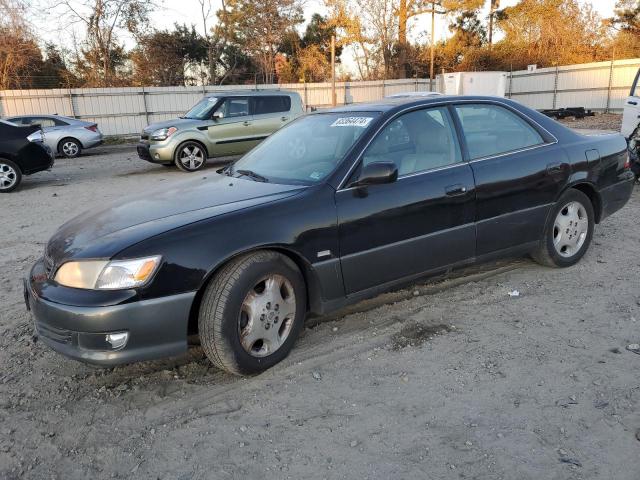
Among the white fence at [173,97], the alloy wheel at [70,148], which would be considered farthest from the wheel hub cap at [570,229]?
the white fence at [173,97]

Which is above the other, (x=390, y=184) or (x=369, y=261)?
(x=390, y=184)

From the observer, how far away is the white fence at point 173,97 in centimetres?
2072

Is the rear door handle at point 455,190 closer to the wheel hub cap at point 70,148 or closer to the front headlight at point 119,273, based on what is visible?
the front headlight at point 119,273

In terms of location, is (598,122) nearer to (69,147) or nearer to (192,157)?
(192,157)

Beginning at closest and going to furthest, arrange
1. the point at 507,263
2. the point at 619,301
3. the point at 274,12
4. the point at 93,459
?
the point at 93,459 < the point at 619,301 < the point at 507,263 < the point at 274,12

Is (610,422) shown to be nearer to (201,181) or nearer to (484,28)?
(201,181)

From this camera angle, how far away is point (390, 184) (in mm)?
3469

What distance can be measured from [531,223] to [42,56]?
29.2 metres

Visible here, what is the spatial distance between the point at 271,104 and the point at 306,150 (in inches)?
348

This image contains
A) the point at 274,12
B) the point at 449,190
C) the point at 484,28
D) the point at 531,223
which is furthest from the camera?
the point at 484,28

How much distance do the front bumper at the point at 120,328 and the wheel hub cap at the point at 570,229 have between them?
10.8 feet

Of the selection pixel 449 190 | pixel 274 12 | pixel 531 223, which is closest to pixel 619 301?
pixel 531 223

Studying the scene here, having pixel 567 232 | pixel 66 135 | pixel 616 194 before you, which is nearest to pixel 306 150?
pixel 567 232

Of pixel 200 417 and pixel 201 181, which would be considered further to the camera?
pixel 201 181
